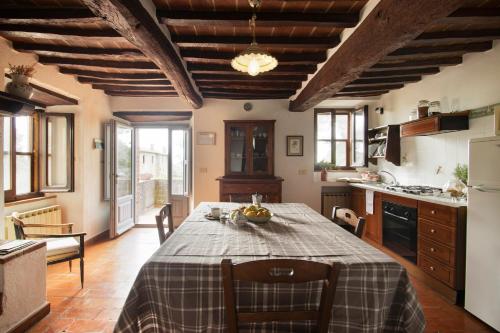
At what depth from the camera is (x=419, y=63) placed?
3051 millimetres

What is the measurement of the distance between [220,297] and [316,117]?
467cm

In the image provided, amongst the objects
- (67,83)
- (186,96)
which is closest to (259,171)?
(186,96)

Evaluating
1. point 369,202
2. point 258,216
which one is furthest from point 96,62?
point 369,202

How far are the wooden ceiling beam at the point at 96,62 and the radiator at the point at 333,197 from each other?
357 centimetres

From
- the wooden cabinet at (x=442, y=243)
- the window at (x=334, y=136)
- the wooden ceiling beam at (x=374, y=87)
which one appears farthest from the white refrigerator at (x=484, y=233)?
the window at (x=334, y=136)

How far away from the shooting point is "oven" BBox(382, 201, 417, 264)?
3.00 meters

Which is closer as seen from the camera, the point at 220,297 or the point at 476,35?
the point at 220,297

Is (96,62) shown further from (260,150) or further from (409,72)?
(409,72)

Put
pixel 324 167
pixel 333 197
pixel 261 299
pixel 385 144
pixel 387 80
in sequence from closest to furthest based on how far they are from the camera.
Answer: pixel 261 299 < pixel 387 80 < pixel 385 144 < pixel 333 197 < pixel 324 167

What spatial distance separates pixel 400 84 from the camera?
3992 millimetres

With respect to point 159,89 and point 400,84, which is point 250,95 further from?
point 400,84

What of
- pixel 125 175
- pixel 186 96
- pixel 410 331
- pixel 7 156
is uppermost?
pixel 186 96

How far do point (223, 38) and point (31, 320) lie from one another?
2.79m

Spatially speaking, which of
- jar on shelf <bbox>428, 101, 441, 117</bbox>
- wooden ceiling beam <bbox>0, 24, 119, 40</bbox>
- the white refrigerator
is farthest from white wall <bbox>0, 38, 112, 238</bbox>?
jar on shelf <bbox>428, 101, 441, 117</bbox>
